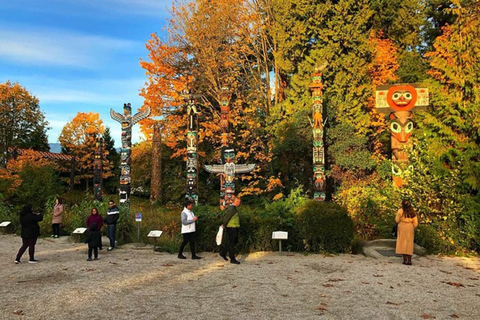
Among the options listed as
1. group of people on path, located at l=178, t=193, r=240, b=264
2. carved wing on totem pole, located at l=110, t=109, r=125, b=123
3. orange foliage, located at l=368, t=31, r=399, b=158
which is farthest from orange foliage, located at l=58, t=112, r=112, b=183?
group of people on path, located at l=178, t=193, r=240, b=264

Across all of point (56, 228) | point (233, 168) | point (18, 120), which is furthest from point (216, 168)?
point (18, 120)

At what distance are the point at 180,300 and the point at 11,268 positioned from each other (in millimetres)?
4704

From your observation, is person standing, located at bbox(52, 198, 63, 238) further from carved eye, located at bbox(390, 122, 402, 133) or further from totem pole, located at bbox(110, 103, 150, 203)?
carved eye, located at bbox(390, 122, 402, 133)

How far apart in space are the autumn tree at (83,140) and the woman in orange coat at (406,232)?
32.3 m

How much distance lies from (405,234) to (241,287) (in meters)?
4.40

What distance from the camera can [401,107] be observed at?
1223cm

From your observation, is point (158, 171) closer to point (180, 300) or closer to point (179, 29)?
point (179, 29)

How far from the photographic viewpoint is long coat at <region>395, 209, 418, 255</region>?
8094mm

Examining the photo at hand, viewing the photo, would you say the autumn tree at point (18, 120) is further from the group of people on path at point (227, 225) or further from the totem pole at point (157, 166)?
the group of people on path at point (227, 225)

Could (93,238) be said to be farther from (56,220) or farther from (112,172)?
(112,172)

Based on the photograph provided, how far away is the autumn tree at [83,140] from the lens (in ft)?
119

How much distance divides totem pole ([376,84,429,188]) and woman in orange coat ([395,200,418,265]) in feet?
11.7

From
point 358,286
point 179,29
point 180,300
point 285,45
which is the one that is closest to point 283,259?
point 358,286

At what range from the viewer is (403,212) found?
833 cm
